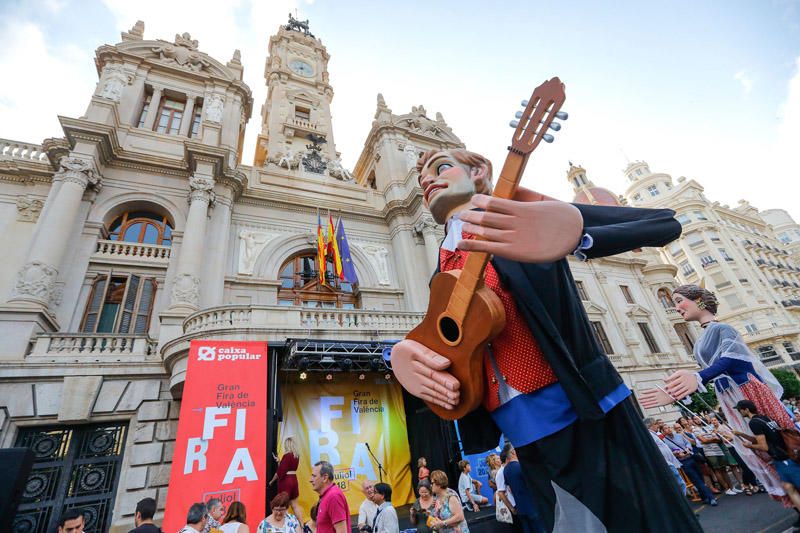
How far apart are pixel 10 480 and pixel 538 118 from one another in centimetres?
487

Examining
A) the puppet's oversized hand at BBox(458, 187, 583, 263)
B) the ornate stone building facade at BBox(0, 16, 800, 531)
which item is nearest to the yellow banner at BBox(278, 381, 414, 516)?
the ornate stone building facade at BBox(0, 16, 800, 531)

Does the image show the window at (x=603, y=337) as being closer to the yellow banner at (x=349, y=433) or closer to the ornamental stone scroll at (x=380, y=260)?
the ornamental stone scroll at (x=380, y=260)

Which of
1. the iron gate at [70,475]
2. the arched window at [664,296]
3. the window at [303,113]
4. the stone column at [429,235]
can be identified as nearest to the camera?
the iron gate at [70,475]

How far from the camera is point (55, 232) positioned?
32.4 ft

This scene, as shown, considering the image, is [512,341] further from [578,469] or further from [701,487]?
[701,487]

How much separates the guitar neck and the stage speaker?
407cm

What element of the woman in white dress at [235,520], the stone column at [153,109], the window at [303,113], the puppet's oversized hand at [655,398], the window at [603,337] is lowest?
the woman in white dress at [235,520]

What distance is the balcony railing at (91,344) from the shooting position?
28.3ft

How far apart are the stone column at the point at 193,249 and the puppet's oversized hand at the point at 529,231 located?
10907 mm

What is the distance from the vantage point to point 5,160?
37.5 ft

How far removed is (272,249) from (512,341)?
1320cm

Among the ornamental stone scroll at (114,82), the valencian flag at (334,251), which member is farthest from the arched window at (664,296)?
the ornamental stone scroll at (114,82)

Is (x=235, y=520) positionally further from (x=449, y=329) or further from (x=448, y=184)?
(x=448, y=184)

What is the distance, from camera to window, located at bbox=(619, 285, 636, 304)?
22.3m
